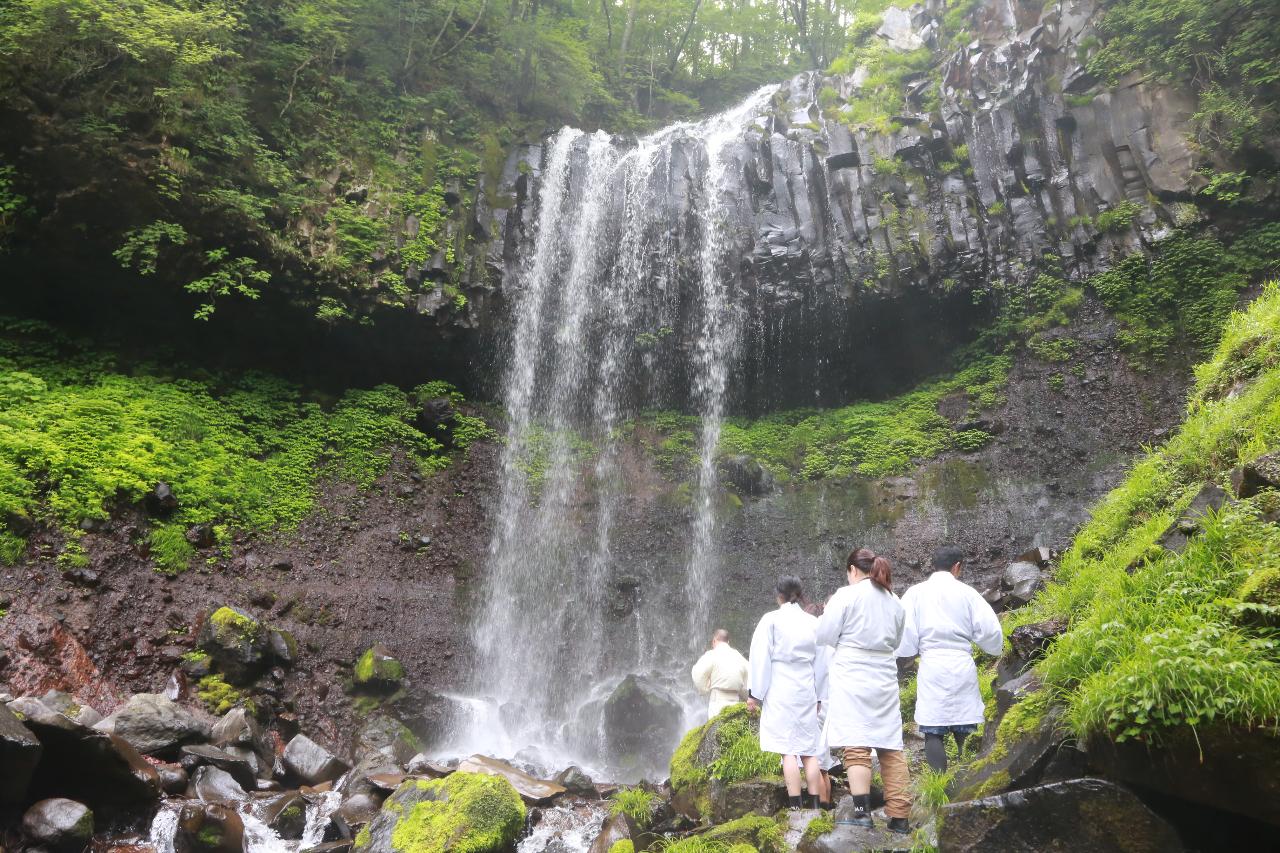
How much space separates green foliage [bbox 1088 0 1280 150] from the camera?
41.1 ft

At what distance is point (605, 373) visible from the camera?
51.1ft

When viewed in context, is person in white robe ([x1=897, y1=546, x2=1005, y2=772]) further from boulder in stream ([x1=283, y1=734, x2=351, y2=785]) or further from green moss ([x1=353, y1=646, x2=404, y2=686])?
green moss ([x1=353, y1=646, x2=404, y2=686])

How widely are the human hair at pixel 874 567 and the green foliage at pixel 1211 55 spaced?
13.1 meters

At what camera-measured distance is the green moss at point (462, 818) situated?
521 cm

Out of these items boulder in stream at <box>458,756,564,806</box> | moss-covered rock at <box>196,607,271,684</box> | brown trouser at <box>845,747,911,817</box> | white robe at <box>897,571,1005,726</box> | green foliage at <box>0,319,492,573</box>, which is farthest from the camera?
green foliage at <box>0,319,492,573</box>

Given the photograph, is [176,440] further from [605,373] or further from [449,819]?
[449,819]

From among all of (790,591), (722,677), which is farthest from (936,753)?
(722,677)

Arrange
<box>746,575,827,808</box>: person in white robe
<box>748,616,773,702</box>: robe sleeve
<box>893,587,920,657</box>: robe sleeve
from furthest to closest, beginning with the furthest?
<box>748,616,773,702</box>: robe sleeve
<box>746,575,827,808</box>: person in white robe
<box>893,587,920,657</box>: robe sleeve

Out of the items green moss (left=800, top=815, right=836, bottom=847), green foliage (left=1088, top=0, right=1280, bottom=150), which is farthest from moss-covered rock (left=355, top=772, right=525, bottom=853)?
green foliage (left=1088, top=0, right=1280, bottom=150)

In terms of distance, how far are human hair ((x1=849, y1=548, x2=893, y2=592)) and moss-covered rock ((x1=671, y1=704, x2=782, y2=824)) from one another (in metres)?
1.81

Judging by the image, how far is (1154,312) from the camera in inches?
523

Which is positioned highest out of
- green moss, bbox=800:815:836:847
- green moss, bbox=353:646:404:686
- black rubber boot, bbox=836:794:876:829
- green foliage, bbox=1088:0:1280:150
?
green foliage, bbox=1088:0:1280:150

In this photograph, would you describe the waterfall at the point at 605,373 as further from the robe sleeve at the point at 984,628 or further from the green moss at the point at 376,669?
the robe sleeve at the point at 984,628

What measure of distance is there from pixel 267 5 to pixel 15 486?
10863 mm
